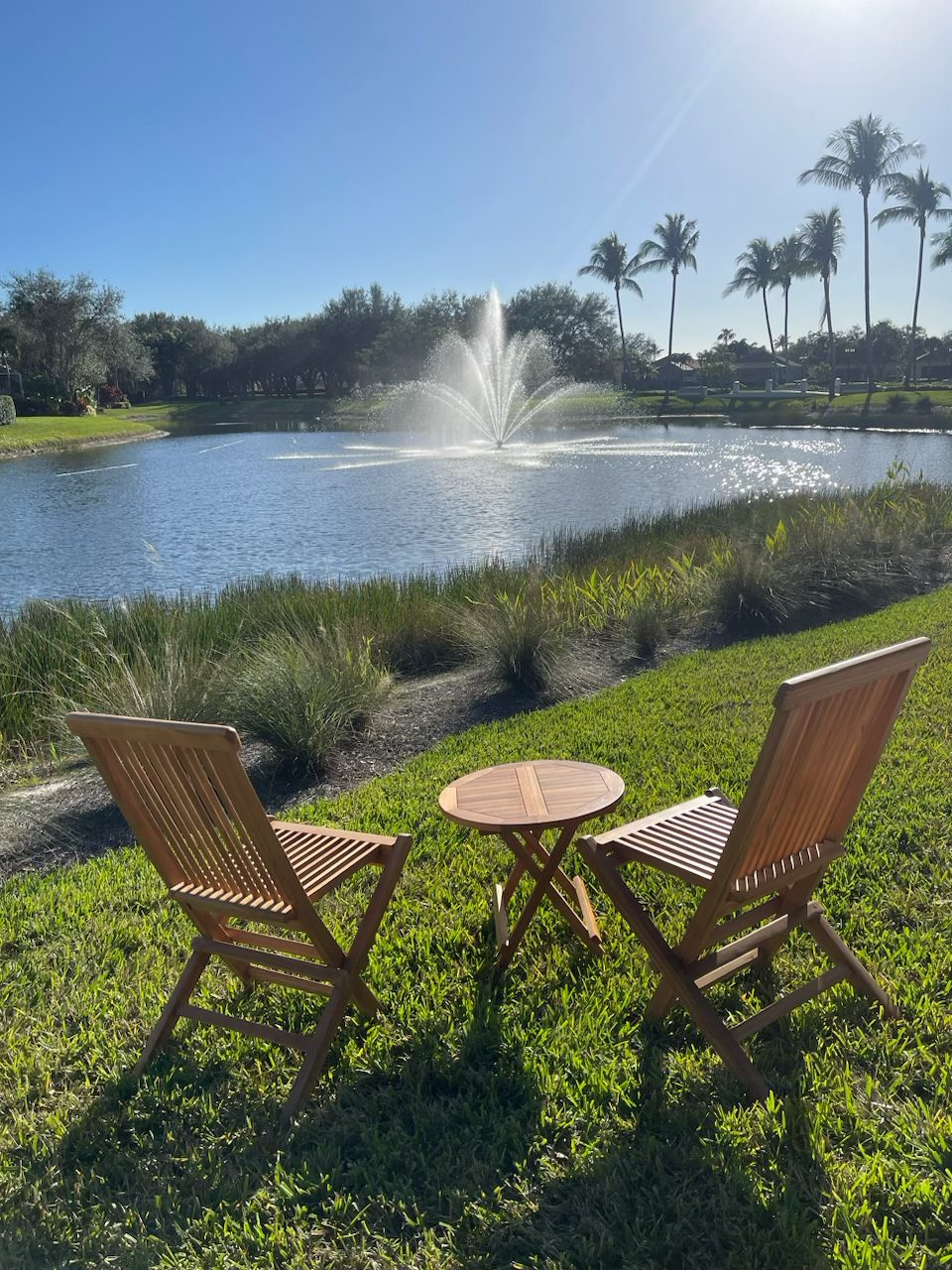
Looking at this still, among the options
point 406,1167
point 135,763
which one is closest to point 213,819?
point 135,763

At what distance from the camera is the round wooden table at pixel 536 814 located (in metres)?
3.17

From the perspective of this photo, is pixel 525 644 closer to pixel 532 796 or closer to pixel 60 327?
pixel 532 796

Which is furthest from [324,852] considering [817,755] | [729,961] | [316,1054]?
[817,755]

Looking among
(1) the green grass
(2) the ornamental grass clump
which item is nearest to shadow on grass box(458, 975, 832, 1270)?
(2) the ornamental grass clump

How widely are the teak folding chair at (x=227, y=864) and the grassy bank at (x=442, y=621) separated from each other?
2.96m

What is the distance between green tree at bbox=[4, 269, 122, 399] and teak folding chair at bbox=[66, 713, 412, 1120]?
216 feet

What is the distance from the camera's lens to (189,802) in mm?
2697

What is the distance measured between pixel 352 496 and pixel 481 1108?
22.3 m

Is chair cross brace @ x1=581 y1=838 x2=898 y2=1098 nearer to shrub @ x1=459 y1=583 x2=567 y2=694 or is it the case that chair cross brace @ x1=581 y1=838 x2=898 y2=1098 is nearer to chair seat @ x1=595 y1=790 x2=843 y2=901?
Answer: chair seat @ x1=595 y1=790 x2=843 y2=901

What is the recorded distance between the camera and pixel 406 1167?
94.9 inches

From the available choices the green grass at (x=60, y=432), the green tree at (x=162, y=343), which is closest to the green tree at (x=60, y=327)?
the green grass at (x=60, y=432)

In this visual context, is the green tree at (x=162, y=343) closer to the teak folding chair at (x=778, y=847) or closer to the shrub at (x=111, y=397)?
the shrub at (x=111, y=397)

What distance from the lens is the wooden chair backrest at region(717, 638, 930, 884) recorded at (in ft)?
7.73

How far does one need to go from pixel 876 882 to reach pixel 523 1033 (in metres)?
1.75
